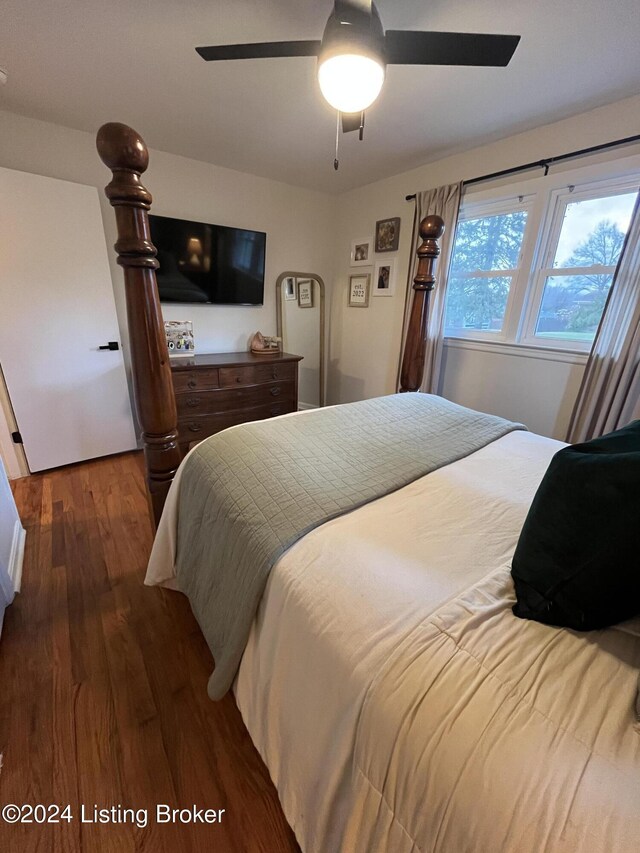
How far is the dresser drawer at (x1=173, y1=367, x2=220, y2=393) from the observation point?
254 cm

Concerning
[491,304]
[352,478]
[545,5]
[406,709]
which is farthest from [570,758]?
[491,304]

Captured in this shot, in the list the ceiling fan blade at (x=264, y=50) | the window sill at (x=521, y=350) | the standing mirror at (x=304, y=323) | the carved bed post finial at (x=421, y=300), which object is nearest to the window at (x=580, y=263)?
the window sill at (x=521, y=350)

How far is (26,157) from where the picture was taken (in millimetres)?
2242

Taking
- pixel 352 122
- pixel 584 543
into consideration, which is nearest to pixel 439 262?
pixel 352 122

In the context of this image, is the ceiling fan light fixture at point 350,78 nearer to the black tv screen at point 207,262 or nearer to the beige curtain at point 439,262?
the beige curtain at point 439,262

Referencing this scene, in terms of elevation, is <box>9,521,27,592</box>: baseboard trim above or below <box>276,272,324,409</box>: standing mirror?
below

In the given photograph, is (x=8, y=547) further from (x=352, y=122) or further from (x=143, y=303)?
(x=352, y=122)

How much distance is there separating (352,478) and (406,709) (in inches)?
24.6

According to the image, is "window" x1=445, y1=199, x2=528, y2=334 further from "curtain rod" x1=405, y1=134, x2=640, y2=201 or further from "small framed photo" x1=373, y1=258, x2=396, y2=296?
"small framed photo" x1=373, y1=258, x2=396, y2=296

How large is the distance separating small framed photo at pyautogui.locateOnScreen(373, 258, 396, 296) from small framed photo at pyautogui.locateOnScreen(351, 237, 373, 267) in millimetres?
153

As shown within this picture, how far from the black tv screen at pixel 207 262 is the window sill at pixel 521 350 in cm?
192

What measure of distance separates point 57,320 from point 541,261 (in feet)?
11.4

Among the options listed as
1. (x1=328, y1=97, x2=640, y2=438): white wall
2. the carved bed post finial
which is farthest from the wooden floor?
(x1=328, y1=97, x2=640, y2=438): white wall

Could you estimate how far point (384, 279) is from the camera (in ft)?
10.8
